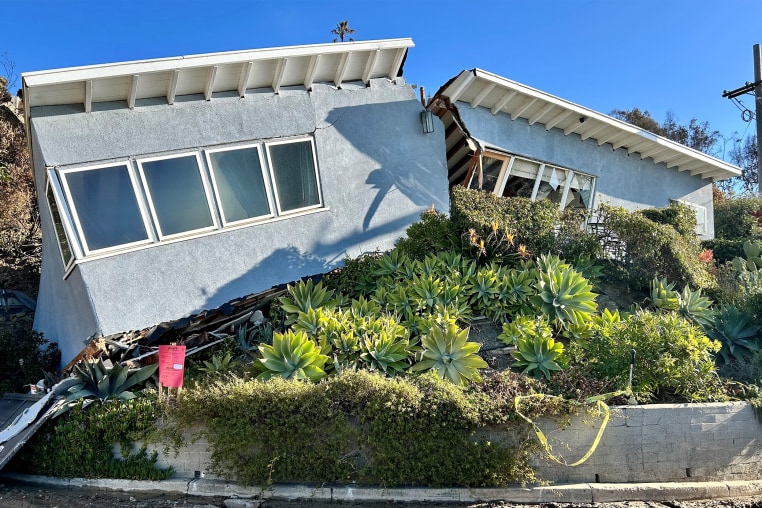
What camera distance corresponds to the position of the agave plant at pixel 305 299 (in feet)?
27.2

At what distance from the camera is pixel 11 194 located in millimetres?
14375

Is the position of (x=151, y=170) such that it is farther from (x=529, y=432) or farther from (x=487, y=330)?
(x=529, y=432)

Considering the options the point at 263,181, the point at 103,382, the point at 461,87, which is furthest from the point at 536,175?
the point at 103,382

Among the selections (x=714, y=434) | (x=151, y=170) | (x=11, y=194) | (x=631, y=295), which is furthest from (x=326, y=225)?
(x=11, y=194)

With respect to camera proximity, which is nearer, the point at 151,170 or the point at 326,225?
the point at 151,170

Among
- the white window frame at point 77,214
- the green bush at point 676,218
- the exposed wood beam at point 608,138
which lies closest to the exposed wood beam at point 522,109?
the exposed wood beam at point 608,138

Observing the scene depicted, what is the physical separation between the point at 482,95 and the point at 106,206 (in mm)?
7710

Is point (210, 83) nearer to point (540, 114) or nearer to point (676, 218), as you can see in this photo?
point (540, 114)

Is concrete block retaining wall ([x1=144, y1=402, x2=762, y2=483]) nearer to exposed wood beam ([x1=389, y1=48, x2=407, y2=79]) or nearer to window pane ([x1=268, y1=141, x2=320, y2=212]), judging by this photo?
window pane ([x1=268, y1=141, x2=320, y2=212])

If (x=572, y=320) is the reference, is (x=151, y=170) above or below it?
above

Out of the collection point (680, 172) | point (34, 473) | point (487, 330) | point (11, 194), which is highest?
point (680, 172)

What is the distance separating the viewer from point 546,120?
43.2 feet

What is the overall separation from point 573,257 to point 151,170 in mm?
7018

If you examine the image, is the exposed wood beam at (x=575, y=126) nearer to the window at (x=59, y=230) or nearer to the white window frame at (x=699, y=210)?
the white window frame at (x=699, y=210)
